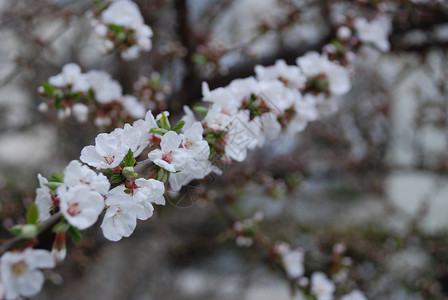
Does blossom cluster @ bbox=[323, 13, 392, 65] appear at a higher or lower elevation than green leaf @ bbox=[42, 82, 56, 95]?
lower

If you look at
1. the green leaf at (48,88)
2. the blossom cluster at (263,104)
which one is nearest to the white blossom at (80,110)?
the green leaf at (48,88)

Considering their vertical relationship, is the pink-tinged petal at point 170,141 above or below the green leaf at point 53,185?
below

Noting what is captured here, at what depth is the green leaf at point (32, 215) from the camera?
580 mm

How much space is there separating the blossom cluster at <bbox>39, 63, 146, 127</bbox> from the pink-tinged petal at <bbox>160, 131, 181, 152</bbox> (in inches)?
25.9

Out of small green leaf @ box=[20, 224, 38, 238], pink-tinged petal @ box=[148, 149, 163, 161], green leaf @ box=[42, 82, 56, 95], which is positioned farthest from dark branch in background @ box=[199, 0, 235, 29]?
small green leaf @ box=[20, 224, 38, 238]

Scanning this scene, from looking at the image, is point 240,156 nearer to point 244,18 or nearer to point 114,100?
point 114,100

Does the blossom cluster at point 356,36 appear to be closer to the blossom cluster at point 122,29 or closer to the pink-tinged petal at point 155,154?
the blossom cluster at point 122,29

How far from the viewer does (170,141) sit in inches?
28.3

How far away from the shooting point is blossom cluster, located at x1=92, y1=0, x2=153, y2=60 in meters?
1.23

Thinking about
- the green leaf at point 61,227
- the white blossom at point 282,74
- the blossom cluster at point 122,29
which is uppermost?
the blossom cluster at point 122,29

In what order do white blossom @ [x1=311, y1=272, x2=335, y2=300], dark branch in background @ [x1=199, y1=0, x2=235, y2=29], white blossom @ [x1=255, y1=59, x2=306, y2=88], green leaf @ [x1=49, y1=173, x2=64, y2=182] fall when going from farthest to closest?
dark branch in background @ [x1=199, y1=0, x2=235, y2=29]
white blossom @ [x1=311, y1=272, x2=335, y2=300]
white blossom @ [x1=255, y1=59, x2=306, y2=88]
green leaf @ [x1=49, y1=173, x2=64, y2=182]

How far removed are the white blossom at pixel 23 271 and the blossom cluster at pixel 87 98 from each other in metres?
0.75

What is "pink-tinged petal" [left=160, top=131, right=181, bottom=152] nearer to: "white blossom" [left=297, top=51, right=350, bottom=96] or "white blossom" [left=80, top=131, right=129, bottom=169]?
"white blossom" [left=80, top=131, right=129, bottom=169]

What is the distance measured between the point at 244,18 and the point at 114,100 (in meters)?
3.11
